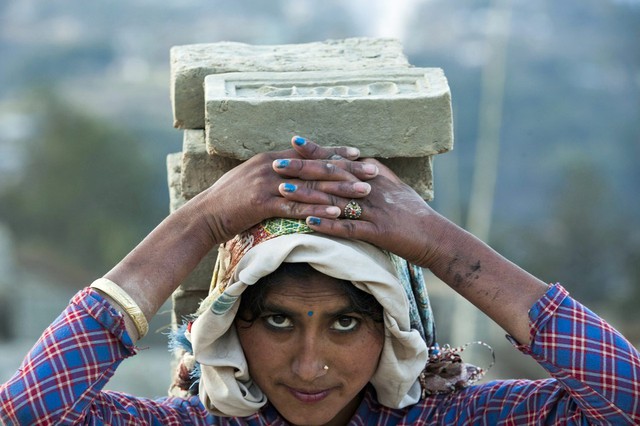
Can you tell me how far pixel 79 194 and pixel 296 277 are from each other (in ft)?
73.8

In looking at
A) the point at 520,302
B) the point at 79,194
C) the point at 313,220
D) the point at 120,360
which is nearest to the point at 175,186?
the point at 120,360

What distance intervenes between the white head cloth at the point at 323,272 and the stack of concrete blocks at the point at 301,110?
12.8 inches

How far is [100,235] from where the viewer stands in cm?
2423

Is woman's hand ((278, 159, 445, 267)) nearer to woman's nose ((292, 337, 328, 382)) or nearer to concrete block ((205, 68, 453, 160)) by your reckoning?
concrete block ((205, 68, 453, 160))

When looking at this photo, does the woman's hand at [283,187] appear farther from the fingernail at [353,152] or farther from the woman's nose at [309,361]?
the woman's nose at [309,361]

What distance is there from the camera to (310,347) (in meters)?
2.97

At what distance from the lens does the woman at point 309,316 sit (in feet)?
9.60

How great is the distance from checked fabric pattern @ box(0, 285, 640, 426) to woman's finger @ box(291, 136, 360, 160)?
633 mm

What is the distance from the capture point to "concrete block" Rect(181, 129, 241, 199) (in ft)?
10.9

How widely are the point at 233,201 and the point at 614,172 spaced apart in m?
23.3

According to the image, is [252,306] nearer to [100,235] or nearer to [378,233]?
[378,233]

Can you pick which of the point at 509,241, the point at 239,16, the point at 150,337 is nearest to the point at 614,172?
the point at 509,241

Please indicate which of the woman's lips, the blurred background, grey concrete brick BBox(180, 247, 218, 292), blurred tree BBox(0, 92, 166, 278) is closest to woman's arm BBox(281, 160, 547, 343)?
the woman's lips

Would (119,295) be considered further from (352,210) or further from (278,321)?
(352,210)
